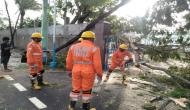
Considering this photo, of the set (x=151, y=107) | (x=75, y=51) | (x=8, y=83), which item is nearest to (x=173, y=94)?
(x=151, y=107)

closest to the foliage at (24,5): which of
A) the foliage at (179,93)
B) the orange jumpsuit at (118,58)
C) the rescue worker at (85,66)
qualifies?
the orange jumpsuit at (118,58)

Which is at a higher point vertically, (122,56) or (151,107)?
(122,56)

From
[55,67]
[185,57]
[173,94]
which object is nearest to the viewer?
[173,94]

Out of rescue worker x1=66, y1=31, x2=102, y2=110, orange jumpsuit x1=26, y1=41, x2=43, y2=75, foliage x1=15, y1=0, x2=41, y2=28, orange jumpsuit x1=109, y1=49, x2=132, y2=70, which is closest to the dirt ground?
orange jumpsuit x1=109, y1=49, x2=132, y2=70

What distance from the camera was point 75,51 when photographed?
22.5 feet

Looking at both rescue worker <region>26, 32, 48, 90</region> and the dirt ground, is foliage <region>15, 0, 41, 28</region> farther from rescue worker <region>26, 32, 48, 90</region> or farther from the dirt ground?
rescue worker <region>26, 32, 48, 90</region>

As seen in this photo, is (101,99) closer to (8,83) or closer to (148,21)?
(148,21)

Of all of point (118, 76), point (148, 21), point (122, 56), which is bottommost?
point (118, 76)

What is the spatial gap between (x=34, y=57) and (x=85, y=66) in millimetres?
3131

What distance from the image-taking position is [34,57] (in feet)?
31.1

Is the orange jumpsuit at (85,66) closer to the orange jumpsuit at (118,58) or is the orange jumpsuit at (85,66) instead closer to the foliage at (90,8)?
the orange jumpsuit at (118,58)

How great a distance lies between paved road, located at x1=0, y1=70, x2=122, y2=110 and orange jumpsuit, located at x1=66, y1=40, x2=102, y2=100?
77 cm

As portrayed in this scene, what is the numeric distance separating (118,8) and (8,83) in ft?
16.2

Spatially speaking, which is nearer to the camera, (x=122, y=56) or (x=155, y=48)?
(x=155, y=48)
